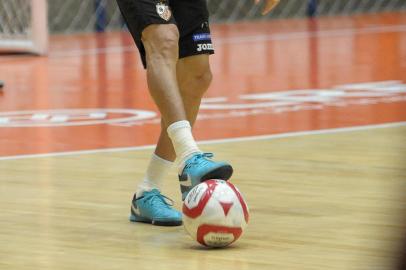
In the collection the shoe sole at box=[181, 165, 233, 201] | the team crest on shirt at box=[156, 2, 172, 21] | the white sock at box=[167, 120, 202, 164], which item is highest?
the team crest on shirt at box=[156, 2, 172, 21]

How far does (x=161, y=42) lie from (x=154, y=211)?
0.61 metres

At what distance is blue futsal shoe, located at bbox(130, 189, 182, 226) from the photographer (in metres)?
3.74

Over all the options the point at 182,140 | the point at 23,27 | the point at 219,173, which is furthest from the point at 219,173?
the point at 23,27

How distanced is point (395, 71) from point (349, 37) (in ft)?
10.1

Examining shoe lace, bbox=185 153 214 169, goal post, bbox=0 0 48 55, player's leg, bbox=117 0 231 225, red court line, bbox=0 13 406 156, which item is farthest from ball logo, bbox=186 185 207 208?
goal post, bbox=0 0 48 55

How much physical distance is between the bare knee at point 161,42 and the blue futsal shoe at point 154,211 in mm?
516

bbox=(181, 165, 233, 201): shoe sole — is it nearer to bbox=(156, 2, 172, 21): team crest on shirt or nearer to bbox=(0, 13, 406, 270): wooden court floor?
bbox=(0, 13, 406, 270): wooden court floor

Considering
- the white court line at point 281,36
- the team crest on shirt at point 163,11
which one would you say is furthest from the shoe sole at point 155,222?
the white court line at point 281,36

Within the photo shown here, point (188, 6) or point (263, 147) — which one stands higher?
point (188, 6)

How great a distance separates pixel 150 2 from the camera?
3568 mm

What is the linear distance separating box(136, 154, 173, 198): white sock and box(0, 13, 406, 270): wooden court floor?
158mm

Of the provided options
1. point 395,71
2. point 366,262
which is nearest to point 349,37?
point 395,71

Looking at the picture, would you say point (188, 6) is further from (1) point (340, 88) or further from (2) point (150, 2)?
(1) point (340, 88)

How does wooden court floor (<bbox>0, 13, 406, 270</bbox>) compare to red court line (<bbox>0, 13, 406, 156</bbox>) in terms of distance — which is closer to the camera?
wooden court floor (<bbox>0, 13, 406, 270</bbox>)
